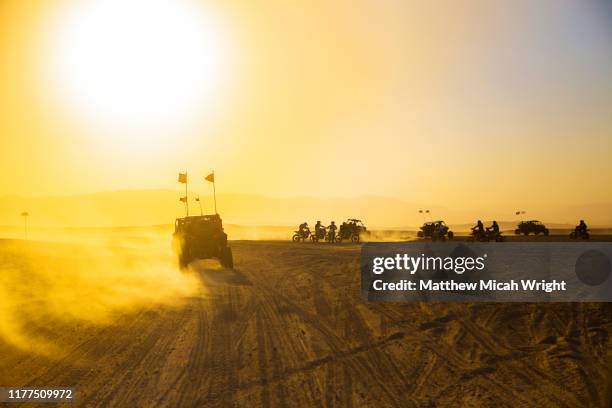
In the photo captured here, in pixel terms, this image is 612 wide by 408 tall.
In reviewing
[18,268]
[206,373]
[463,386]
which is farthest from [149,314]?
[18,268]

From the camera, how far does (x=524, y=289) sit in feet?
57.4

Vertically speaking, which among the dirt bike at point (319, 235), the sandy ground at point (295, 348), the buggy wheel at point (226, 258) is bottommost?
the sandy ground at point (295, 348)

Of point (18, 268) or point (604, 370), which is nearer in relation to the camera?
point (604, 370)

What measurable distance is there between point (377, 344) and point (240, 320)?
13.0ft

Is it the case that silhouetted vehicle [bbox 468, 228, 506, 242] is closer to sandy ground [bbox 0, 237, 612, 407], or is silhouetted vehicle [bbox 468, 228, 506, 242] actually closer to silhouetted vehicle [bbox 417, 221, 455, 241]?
silhouetted vehicle [bbox 417, 221, 455, 241]

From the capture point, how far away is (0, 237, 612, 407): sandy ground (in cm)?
914

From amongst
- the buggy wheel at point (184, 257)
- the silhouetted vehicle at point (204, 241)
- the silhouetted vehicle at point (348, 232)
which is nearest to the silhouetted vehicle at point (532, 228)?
the silhouetted vehicle at point (348, 232)

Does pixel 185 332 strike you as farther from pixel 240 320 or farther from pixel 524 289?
pixel 524 289

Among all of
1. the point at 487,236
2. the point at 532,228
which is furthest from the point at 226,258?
the point at 532,228

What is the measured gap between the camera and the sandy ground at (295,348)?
30.0 feet

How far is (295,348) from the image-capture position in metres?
11.6

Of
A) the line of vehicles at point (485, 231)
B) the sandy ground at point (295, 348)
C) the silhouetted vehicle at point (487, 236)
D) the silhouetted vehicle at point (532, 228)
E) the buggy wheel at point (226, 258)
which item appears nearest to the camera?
the sandy ground at point (295, 348)

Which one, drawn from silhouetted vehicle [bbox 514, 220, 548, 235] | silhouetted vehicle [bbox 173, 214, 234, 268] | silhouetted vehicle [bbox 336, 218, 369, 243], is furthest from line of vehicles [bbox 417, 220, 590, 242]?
silhouetted vehicle [bbox 173, 214, 234, 268]

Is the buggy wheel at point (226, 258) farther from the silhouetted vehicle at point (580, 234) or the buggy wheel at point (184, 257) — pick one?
the silhouetted vehicle at point (580, 234)
